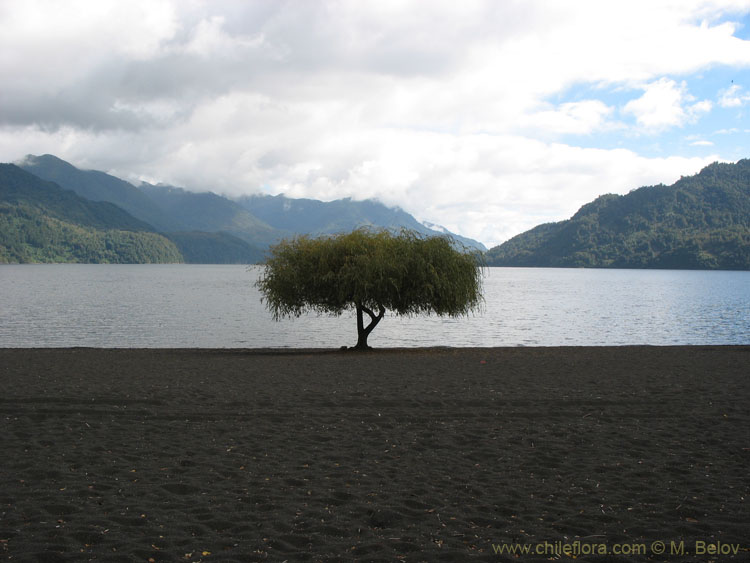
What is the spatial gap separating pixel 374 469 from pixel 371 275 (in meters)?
21.3

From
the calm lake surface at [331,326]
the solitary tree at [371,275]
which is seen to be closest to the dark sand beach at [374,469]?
the solitary tree at [371,275]

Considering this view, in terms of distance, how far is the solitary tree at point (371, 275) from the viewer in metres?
32.1

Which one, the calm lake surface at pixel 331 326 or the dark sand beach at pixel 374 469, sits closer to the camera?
the dark sand beach at pixel 374 469

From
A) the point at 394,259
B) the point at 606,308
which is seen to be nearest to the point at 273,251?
the point at 394,259

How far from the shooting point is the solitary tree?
105 feet

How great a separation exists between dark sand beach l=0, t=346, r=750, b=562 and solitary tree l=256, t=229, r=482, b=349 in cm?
1161

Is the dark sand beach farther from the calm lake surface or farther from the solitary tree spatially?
the calm lake surface

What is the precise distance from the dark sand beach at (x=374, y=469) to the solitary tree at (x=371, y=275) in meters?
11.6

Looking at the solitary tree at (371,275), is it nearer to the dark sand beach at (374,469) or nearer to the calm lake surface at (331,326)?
the calm lake surface at (331,326)

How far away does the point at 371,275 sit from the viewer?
3167 cm

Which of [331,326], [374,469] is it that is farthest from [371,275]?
[331,326]

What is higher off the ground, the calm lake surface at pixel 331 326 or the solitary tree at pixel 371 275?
the solitary tree at pixel 371 275

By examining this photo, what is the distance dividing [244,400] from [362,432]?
5234 millimetres

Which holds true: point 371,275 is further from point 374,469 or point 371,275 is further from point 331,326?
point 331,326
